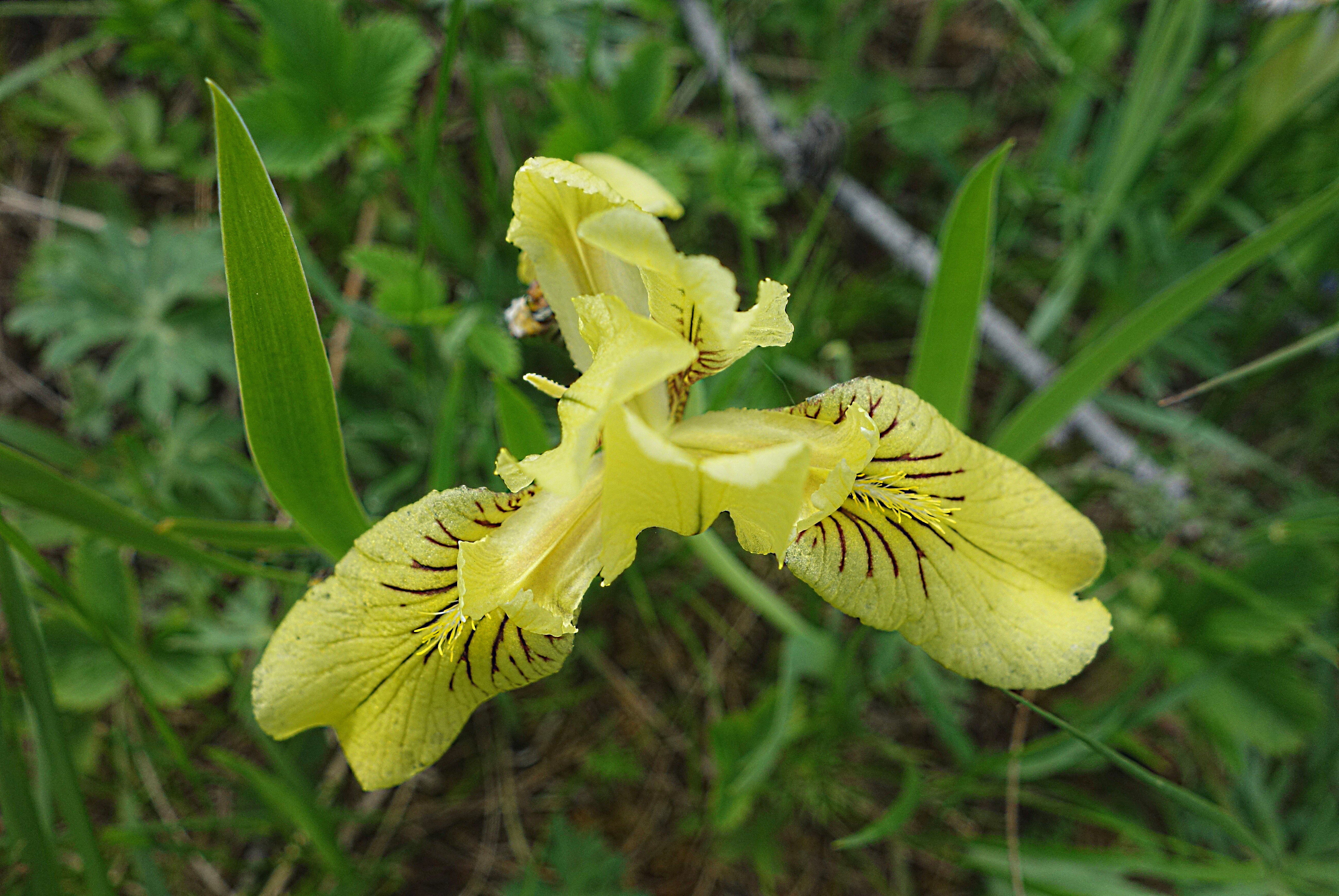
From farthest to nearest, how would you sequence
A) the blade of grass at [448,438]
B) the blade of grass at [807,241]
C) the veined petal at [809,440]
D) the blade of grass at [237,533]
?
the blade of grass at [807,241] → the blade of grass at [448,438] → the blade of grass at [237,533] → the veined petal at [809,440]

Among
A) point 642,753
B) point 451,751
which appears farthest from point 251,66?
point 642,753

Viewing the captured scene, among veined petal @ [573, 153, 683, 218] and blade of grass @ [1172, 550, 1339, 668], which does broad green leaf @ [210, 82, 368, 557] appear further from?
blade of grass @ [1172, 550, 1339, 668]

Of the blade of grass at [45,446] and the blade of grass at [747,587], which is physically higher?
the blade of grass at [45,446]

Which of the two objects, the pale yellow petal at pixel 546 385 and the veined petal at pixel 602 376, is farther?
the pale yellow petal at pixel 546 385

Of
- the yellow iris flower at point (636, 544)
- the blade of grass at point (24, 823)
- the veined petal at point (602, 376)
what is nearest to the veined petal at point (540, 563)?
the yellow iris flower at point (636, 544)

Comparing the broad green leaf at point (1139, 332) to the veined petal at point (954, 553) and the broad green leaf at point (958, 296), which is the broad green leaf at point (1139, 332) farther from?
the veined petal at point (954, 553)
